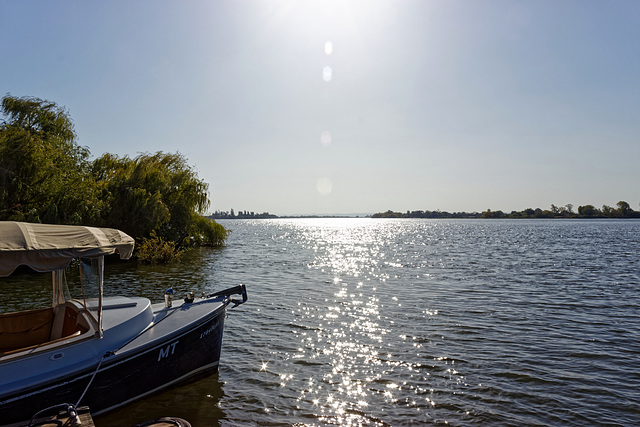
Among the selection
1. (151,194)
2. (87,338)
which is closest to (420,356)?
(87,338)

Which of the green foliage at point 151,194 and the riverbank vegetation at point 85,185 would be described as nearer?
the riverbank vegetation at point 85,185

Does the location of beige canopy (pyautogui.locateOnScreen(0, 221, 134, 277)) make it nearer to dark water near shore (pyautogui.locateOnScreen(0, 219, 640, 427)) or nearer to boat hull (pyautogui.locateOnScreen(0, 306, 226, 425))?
boat hull (pyautogui.locateOnScreen(0, 306, 226, 425))

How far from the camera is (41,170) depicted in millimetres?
20609

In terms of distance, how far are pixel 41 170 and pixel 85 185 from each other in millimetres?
2618

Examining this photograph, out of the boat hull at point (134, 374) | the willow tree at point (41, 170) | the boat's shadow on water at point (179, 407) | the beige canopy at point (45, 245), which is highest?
the willow tree at point (41, 170)

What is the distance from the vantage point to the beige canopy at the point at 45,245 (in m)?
5.30

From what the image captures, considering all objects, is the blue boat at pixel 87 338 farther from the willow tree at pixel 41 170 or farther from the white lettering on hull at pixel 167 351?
the willow tree at pixel 41 170

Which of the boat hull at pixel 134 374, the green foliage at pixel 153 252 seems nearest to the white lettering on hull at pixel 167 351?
the boat hull at pixel 134 374

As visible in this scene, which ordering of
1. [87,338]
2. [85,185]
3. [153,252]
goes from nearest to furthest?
[87,338] → [85,185] → [153,252]

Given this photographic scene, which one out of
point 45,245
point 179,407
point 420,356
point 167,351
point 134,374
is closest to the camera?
point 45,245

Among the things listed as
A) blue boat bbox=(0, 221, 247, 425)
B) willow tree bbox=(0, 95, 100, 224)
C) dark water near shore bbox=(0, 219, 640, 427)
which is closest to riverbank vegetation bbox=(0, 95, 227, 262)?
willow tree bbox=(0, 95, 100, 224)

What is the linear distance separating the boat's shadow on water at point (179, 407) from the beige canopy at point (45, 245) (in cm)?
258

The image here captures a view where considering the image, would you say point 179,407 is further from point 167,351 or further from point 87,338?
point 87,338

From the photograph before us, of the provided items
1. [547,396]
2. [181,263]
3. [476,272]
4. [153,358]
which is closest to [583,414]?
[547,396]
